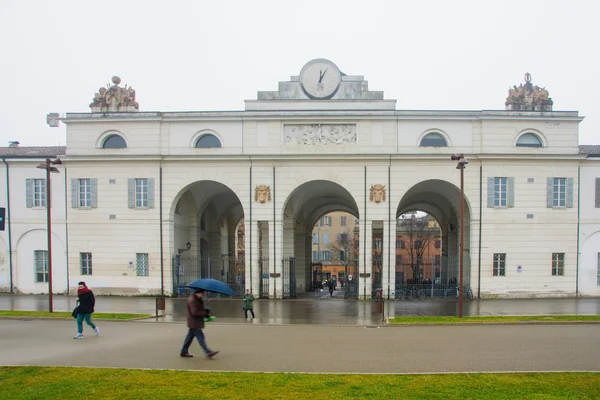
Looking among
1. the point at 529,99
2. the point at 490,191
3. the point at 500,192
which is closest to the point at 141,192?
the point at 490,191

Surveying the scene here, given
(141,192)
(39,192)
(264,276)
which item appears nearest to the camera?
(141,192)

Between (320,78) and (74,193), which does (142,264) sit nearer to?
(74,193)

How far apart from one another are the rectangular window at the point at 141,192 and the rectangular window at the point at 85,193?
2.78 metres

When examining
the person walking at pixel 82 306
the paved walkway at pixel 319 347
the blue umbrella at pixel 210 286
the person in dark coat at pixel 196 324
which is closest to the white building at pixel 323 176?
the paved walkway at pixel 319 347

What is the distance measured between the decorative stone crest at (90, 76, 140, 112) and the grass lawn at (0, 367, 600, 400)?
22333 mm

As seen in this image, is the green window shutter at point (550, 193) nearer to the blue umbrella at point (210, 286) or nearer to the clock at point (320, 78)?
the clock at point (320, 78)

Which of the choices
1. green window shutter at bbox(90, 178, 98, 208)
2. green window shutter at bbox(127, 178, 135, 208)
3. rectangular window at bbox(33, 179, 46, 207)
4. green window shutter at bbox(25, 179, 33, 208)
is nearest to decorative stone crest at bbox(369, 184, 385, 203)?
green window shutter at bbox(127, 178, 135, 208)

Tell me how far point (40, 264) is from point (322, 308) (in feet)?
58.6

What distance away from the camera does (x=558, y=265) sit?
1091 inches

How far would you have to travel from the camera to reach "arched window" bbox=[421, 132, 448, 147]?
1099 inches

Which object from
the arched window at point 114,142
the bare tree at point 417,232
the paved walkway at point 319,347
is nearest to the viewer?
the paved walkway at point 319,347

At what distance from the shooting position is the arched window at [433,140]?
2791cm

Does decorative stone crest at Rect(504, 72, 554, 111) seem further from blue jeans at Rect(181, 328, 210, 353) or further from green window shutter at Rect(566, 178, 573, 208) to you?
blue jeans at Rect(181, 328, 210, 353)

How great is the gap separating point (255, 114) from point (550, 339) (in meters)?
19.3
